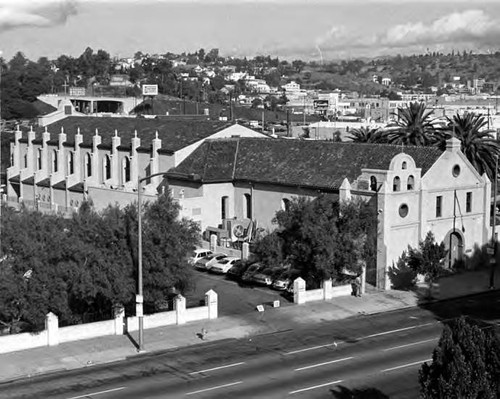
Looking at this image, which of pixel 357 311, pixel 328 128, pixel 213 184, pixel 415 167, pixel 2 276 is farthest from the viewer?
pixel 328 128

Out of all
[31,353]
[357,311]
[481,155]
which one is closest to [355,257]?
[357,311]

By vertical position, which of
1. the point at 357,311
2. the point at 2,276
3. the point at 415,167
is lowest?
the point at 357,311

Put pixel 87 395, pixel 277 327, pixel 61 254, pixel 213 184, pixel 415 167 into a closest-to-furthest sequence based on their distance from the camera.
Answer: pixel 87 395 < pixel 61 254 < pixel 277 327 < pixel 415 167 < pixel 213 184

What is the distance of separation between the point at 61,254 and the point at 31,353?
485 cm

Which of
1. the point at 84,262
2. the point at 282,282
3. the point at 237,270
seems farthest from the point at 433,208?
the point at 84,262

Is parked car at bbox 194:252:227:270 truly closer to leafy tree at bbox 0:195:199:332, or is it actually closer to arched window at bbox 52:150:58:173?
leafy tree at bbox 0:195:199:332

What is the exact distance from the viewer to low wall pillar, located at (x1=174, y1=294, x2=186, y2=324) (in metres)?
43.0

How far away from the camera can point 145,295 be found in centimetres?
4206

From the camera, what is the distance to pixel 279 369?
36281mm

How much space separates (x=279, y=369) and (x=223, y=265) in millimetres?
20426

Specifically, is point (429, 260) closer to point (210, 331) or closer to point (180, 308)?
point (210, 331)

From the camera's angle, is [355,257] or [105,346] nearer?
[105,346]

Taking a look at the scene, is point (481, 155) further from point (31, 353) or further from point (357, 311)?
point (31, 353)

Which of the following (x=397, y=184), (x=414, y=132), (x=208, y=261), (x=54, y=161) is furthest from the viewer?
(x=54, y=161)
